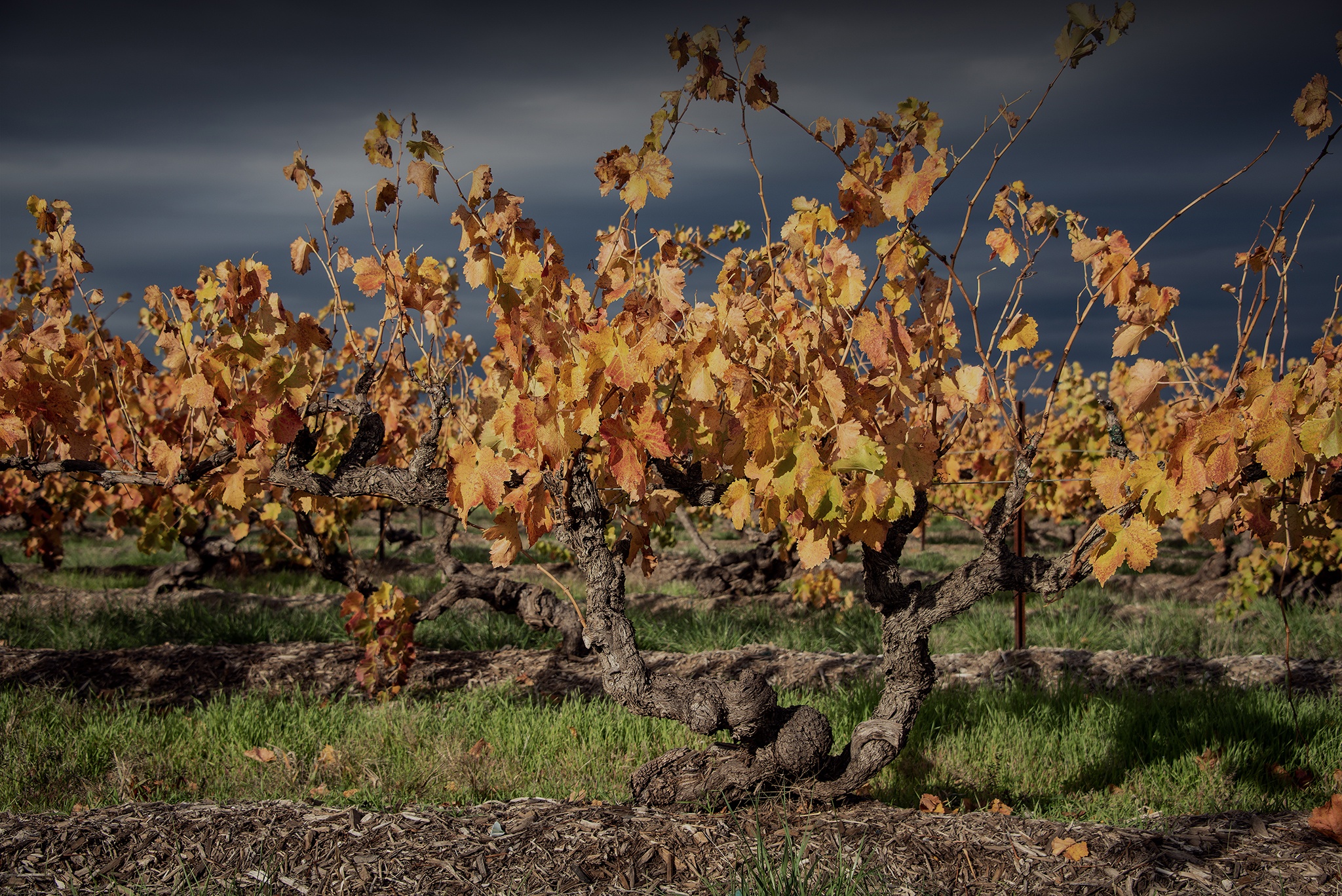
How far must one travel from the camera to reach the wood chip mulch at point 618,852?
2236mm

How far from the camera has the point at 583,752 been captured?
3.39m

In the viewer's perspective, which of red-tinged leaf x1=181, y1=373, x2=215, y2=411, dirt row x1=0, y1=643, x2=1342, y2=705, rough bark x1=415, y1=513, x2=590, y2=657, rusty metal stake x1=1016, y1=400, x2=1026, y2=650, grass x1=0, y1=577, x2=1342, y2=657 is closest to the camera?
red-tinged leaf x1=181, y1=373, x2=215, y2=411

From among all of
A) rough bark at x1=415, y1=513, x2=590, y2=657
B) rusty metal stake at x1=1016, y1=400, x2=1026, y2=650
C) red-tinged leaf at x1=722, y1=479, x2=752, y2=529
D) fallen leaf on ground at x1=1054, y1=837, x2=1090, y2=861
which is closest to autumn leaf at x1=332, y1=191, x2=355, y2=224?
red-tinged leaf at x1=722, y1=479, x2=752, y2=529

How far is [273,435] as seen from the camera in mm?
3070

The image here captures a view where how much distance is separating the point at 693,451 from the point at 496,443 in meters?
0.82

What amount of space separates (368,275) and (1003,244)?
2135mm

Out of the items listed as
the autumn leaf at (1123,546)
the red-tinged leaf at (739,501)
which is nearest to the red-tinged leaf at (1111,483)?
the autumn leaf at (1123,546)

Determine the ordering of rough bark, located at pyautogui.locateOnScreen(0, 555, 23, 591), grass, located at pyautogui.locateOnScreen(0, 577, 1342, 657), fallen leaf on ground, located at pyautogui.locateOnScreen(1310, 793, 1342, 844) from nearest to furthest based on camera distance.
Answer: fallen leaf on ground, located at pyautogui.locateOnScreen(1310, 793, 1342, 844) < grass, located at pyautogui.locateOnScreen(0, 577, 1342, 657) < rough bark, located at pyautogui.locateOnScreen(0, 555, 23, 591)

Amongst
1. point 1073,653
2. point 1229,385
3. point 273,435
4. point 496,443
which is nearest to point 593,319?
point 496,443

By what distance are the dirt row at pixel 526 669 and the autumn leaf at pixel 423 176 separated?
10.0 feet

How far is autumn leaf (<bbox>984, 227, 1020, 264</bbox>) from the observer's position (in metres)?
2.82

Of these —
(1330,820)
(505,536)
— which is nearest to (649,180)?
(505,536)

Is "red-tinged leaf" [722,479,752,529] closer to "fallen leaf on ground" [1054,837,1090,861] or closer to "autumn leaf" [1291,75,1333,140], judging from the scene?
"fallen leaf on ground" [1054,837,1090,861]

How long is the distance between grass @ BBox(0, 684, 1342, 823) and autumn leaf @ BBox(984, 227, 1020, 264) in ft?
6.01
